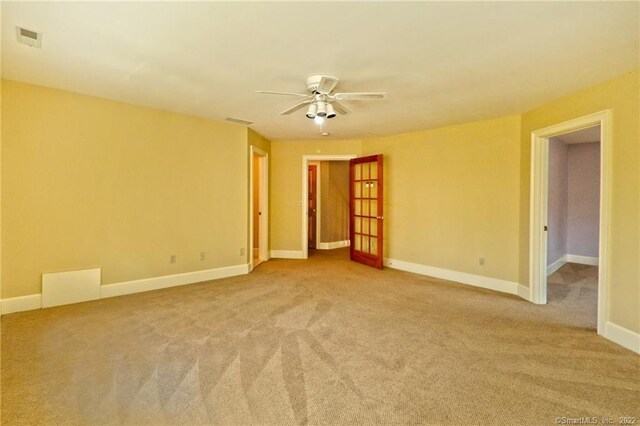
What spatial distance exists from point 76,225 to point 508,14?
15.5 ft

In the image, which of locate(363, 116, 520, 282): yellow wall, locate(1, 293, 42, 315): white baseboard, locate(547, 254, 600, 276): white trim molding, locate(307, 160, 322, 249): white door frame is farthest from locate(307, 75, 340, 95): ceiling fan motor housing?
locate(547, 254, 600, 276): white trim molding

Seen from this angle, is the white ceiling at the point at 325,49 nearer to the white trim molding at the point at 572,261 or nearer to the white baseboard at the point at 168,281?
the white baseboard at the point at 168,281

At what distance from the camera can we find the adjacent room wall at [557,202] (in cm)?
521

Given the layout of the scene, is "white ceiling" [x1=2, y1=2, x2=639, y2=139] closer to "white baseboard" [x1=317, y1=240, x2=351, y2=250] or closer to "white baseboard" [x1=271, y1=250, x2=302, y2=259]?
"white baseboard" [x1=271, y1=250, x2=302, y2=259]

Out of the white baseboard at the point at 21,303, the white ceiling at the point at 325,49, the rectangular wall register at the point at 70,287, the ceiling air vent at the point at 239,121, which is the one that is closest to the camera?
the white ceiling at the point at 325,49

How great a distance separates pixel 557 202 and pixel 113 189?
758 cm

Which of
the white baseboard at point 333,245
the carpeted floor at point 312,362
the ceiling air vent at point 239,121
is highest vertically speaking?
the ceiling air vent at point 239,121

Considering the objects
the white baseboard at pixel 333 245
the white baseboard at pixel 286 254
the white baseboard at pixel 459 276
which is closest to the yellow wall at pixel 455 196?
the white baseboard at pixel 459 276

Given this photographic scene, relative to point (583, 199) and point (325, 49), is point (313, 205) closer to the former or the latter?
point (325, 49)

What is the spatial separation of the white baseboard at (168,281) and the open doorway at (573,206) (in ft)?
17.7

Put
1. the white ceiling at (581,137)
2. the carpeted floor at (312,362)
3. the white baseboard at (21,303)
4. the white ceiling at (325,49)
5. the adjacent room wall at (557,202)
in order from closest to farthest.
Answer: the carpeted floor at (312,362) → the white ceiling at (325,49) → the white baseboard at (21,303) → the white ceiling at (581,137) → the adjacent room wall at (557,202)

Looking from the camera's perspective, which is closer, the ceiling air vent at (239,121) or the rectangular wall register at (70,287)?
the rectangular wall register at (70,287)

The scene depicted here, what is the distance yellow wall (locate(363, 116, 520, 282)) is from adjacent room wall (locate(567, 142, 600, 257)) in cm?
328

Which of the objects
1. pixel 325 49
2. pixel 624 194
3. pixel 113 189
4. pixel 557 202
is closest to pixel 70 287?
pixel 113 189
